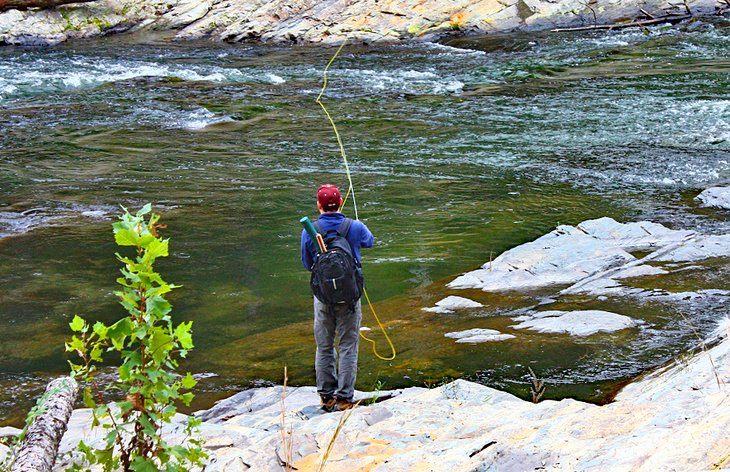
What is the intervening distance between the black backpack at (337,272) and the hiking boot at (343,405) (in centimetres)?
58

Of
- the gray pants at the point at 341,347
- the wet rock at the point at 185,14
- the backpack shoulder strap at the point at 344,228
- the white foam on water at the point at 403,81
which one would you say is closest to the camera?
the backpack shoulder strap at the point at 344,228

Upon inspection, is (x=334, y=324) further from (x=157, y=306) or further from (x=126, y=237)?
(x=126, y=237)

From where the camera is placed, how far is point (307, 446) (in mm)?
4266

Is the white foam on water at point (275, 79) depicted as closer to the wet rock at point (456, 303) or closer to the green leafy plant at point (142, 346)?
the wet rock at point (456, 303)

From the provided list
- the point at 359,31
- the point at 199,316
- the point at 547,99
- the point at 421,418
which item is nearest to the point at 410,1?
the point at 359,31

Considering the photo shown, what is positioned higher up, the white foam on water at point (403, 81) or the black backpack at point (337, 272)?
the black backpack at point (337, 272)

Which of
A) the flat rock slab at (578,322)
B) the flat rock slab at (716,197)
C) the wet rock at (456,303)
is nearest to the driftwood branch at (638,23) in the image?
the flat rock slab at (716,197)

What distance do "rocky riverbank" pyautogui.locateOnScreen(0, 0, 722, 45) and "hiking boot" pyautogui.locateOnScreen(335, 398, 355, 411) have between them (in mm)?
18379

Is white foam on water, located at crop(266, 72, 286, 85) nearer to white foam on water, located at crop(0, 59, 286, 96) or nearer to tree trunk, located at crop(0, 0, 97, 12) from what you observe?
white foam on water, located at crop(0, 59, 286, 96)

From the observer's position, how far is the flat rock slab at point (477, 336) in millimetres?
6297

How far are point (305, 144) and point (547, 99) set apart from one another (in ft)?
14.9

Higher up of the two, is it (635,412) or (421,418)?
(635,412)

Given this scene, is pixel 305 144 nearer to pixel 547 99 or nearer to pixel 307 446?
pixel 547 99

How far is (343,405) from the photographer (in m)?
5.16
